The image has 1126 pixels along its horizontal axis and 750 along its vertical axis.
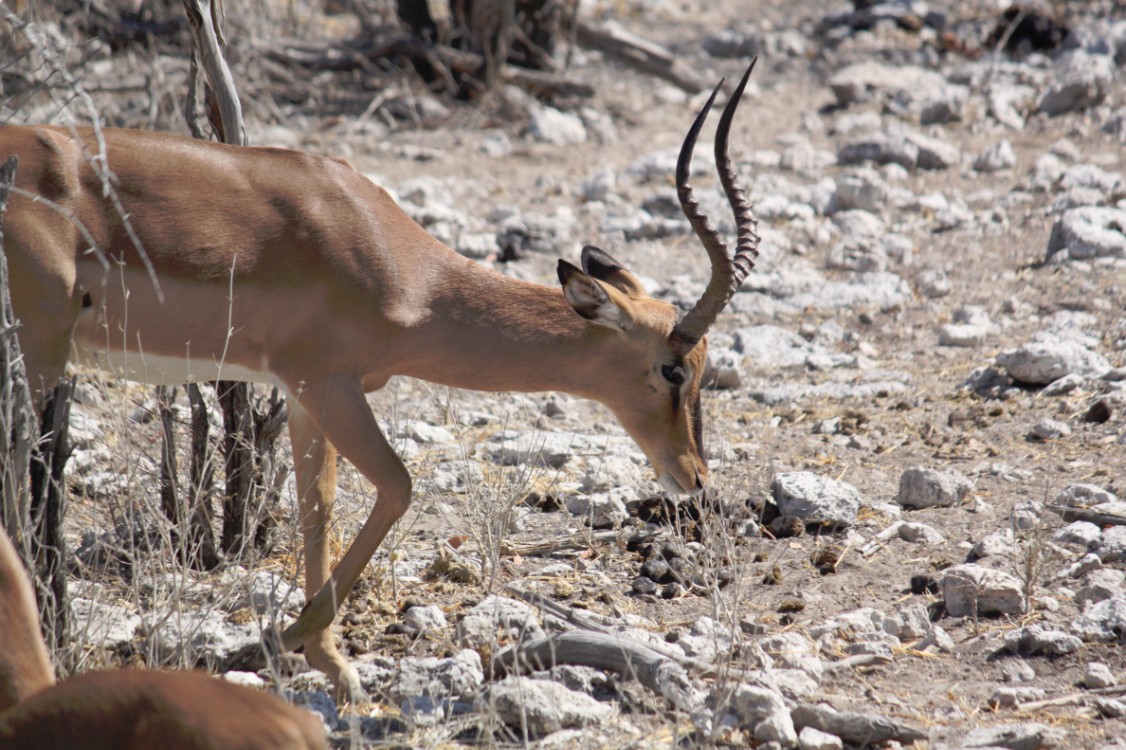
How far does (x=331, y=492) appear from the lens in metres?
4.87

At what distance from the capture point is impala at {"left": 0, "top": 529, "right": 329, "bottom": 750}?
2361mm

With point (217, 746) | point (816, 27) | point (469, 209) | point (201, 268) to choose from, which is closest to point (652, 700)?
point (217, 746)

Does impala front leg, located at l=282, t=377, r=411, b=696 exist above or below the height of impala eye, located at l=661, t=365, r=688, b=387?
below

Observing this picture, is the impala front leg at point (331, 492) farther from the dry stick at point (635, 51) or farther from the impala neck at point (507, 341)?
the dry stick at point (635, 51)

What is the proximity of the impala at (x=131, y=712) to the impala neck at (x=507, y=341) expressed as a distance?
2.38 meters

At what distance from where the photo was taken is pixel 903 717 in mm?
4051

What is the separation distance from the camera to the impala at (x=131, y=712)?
2361 mm

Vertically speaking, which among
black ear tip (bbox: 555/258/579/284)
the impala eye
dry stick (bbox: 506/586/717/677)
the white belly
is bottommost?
dry stick (bbox: 506/586/717/677)

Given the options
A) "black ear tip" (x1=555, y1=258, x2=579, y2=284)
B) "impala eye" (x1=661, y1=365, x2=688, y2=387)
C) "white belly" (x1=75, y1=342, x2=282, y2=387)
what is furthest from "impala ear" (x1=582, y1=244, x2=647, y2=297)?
"white belly" (x1=75, y1=342, x2=282, y2=387)

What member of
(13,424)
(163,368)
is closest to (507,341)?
(163,368)

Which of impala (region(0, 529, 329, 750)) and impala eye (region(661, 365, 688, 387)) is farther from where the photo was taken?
impala eye (region(661, 365, 688, 387))

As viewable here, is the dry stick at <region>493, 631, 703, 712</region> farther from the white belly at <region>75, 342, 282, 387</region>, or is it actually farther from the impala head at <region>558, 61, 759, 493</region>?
the white belly at <region>75, 342, 282, 387</region>

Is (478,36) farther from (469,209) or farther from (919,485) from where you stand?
(919,485)

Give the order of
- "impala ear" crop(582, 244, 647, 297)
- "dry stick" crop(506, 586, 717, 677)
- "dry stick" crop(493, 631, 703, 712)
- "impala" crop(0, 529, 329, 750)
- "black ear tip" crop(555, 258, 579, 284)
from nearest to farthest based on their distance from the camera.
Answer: "impala" crop(0, 529, 329, 750) → "dry stick" crop(493, 631, 703, 712) → "dry stick" crop(506, 586, 717, 677) → "black ear tip" crop(555, 258, 579, 284) → "impala ear" crop(582, 244, 647, 297)
